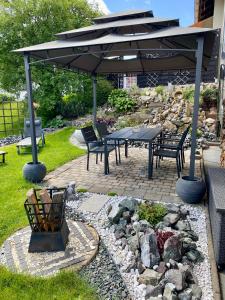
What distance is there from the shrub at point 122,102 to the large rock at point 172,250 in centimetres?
831

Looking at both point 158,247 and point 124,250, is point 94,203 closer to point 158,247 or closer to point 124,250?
point 124,250

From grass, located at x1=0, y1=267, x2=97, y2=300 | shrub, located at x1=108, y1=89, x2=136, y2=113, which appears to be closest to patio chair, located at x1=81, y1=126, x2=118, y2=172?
grass, located at x1=0, y1=267, x2=97, y2=300

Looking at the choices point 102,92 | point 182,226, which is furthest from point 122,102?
point 182,226

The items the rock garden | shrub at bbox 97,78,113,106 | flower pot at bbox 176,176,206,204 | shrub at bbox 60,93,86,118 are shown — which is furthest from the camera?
shrub at bbox 97,78,113,106

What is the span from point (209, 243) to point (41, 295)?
1803mm

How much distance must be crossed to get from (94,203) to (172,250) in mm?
1631

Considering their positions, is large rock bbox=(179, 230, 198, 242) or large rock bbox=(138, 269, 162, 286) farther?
large rock bbox=(179, 230, 198, 242)

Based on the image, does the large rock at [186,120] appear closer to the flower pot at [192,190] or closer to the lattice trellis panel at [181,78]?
the lattice trellis panel at [181,78]

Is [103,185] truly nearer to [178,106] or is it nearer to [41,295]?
[41,295]

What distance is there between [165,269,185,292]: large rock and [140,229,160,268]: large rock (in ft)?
0.61

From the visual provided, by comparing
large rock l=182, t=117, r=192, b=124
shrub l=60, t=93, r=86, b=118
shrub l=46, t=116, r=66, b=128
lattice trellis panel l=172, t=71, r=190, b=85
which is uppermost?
lattice trellis panel l=172, t=71, r=190, b=85

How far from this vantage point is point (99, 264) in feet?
8.25

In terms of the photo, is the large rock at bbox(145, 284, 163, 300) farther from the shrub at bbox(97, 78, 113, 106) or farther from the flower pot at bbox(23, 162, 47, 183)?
the shrub at bbox(97, 78, 113, 106)

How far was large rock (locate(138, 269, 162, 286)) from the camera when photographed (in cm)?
221
